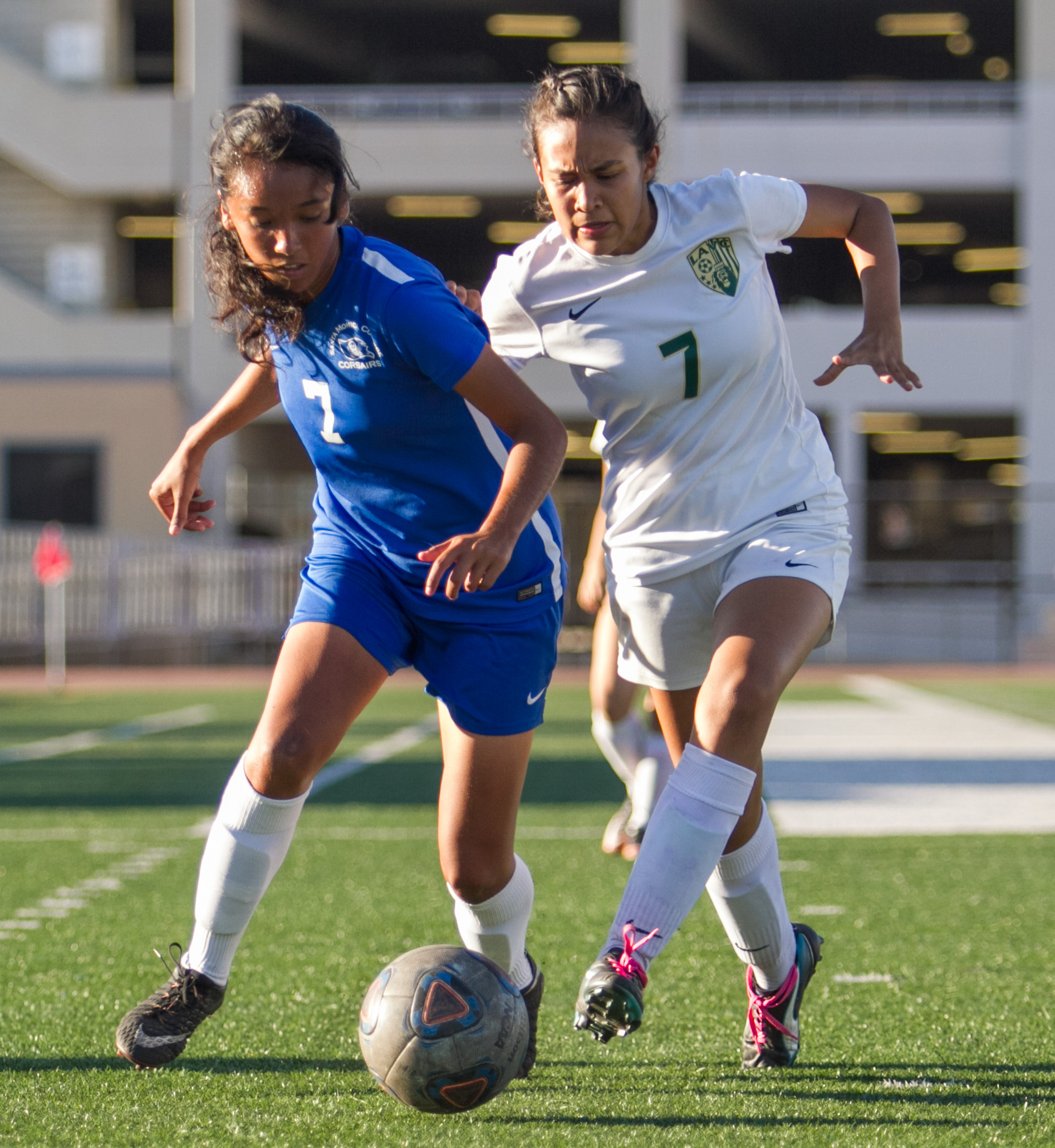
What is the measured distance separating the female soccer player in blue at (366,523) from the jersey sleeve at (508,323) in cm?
9

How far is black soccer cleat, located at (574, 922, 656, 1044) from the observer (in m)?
2.47

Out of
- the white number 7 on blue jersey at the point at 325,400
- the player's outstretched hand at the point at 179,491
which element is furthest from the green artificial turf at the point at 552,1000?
the white number 7 on blue jersey at the point at 325,400

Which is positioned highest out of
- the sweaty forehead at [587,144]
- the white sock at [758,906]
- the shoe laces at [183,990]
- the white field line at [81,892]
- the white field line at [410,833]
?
the sweaty forehead at [587,144]

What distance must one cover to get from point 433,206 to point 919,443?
36.0ft

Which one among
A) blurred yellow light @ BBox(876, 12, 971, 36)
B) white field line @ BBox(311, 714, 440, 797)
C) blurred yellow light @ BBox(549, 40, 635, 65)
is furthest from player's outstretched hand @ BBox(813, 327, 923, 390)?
blurred yellow light @ BBox(876, 12, 971, 36)

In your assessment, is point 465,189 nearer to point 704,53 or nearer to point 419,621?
point 704,53

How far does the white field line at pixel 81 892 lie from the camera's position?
16.2 feet

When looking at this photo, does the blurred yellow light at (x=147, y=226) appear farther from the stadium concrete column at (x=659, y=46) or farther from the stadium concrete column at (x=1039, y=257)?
the stadium concrete column at (x=1039, y=257)

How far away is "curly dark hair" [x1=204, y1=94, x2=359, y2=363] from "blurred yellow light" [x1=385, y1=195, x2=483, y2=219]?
24653 millimetres

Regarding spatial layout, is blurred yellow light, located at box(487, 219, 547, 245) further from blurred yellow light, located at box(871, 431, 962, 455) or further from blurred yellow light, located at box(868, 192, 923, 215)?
blurred yellow light, located at box(871, 431, 962, 455)

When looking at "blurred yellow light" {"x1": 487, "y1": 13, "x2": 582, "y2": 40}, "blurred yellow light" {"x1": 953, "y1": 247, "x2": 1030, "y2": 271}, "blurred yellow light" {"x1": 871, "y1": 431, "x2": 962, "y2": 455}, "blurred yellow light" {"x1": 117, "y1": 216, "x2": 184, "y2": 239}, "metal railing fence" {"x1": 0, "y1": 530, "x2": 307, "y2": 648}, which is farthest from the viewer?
"blurred yellow light" {"x1": 871, "y1": 431, "x2": 962, "y2": 455}

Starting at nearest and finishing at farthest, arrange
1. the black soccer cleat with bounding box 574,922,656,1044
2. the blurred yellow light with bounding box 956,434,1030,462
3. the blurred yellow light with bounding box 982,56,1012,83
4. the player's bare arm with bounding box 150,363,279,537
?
the black soccer cleat with bounding box 574,922,656,1044
the player's bare arm with bounding box 150,363,279,537
the blurred yellow light with bounding box 956,434,1030,462
the blurred yellow light with bounding box 982,56,1012,83

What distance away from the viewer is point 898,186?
2686 cm

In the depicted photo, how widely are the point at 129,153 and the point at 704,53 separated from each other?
11.3 m
